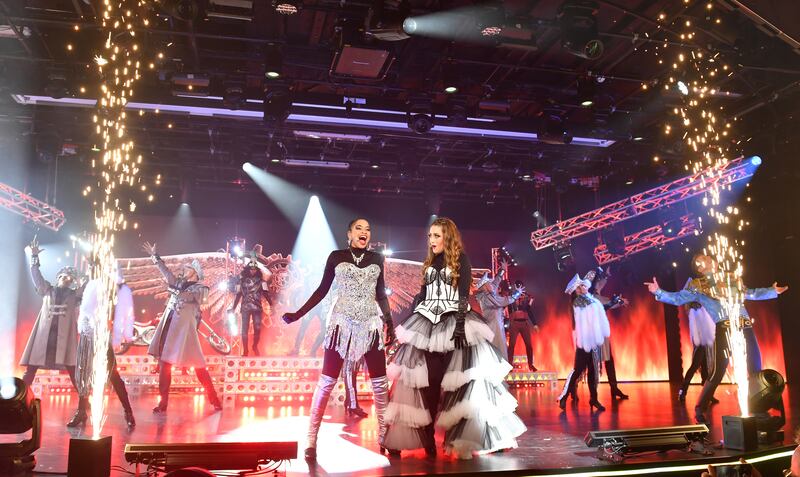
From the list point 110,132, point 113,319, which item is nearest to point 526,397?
point 113,319

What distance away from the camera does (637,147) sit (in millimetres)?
12719

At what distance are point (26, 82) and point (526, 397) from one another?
959 centimetres

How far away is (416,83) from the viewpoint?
10.7 m

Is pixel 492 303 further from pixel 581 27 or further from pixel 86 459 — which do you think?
pixel 86 459

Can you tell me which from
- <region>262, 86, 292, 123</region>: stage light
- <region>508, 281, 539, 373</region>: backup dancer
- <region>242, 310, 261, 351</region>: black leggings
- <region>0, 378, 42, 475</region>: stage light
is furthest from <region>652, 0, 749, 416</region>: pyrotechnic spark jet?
<region>242, 310, 261, 351</region>: black leggings

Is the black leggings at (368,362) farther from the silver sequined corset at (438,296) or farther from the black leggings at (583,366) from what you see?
the black leggings at (583,366)

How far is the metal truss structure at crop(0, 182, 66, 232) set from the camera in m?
11.8

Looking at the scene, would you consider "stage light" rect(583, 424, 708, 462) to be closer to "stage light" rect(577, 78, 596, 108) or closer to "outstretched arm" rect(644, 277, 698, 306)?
"outstretched arm" rect(644, 277, 698, 306)

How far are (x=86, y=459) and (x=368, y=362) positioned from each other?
2172 millimetres

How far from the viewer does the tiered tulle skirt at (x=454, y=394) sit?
454cm

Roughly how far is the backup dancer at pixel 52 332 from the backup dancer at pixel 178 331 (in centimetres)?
112

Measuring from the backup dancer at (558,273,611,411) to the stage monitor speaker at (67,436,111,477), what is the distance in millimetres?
6198

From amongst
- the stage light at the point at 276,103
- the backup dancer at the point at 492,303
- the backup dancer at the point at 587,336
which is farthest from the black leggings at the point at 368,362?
the stage light at the point at 276,103

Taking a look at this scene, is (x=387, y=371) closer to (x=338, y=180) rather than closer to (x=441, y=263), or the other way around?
(x=441, y=263)
